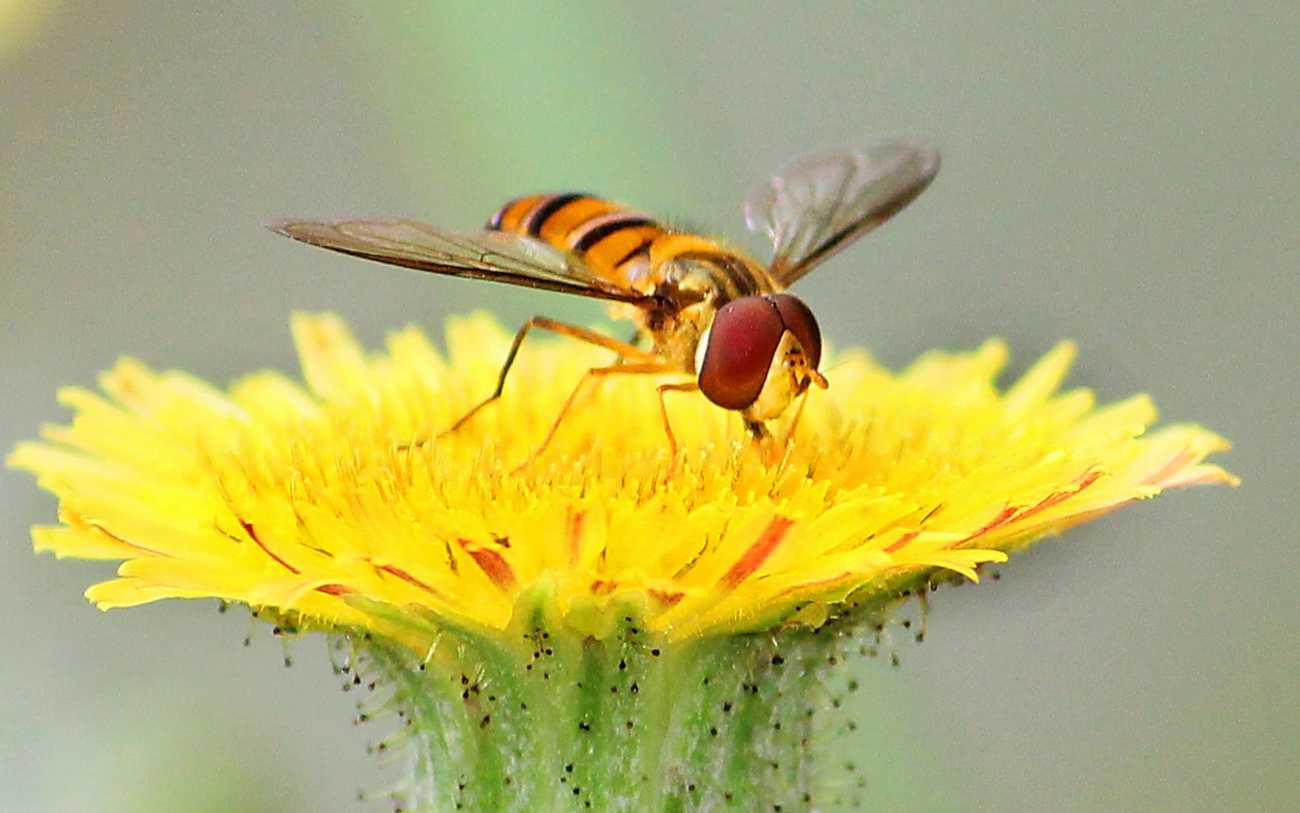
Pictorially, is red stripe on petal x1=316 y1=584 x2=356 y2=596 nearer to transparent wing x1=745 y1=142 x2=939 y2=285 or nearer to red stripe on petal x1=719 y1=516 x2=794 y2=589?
red stripe on petal x1=719 y1=516 x2=794 y2=589

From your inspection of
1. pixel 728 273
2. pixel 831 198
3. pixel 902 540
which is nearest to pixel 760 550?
pixel 902 540

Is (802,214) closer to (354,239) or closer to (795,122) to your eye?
(354,239)

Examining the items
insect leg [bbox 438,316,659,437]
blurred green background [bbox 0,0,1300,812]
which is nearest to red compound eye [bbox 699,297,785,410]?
insect leg [bbox 438,316,659,437]

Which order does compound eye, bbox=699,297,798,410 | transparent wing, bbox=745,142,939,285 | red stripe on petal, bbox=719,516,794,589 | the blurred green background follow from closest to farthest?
red stripe on petal, bbox=719,516,794,589, compound eye, bbox=699,297,798,410, transparent wing, bbox=745,142,939,285, the blurred green background

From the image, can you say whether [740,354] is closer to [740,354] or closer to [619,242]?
[740,354]

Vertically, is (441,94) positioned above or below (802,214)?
above

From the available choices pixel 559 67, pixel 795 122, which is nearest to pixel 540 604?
pixel 559 67

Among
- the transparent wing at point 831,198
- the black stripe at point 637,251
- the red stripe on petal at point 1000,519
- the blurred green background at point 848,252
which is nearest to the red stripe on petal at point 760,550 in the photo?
the red stripe on petal at point 1000,519

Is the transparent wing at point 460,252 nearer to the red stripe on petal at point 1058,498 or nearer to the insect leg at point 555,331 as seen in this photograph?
the insect leg at point 555,331
